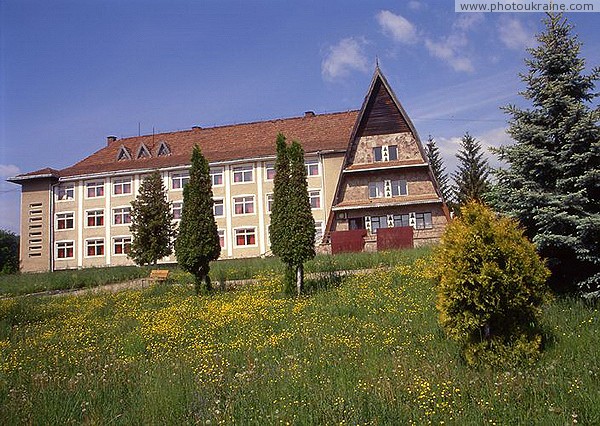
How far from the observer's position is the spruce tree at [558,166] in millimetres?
9695

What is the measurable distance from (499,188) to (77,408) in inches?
366

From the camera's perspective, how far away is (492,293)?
7.38 m

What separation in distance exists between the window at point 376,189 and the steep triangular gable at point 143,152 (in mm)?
23530

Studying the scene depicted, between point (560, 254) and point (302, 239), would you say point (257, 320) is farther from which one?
point (560, 254)

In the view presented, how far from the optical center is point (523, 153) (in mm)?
10547

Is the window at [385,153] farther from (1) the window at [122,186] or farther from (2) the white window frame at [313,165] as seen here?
(1) the window at [122,186]

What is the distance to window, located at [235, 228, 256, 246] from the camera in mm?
43688

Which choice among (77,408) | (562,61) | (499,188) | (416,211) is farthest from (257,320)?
(416,211)

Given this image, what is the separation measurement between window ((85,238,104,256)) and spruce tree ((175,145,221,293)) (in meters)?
30.6

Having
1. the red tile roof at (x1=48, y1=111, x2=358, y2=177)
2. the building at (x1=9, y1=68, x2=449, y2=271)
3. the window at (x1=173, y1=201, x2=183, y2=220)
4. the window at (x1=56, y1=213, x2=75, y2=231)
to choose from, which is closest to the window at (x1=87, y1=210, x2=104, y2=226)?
the building at (x1=9, y1=68, x2=449, y2=271)

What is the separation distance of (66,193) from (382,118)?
102 feet

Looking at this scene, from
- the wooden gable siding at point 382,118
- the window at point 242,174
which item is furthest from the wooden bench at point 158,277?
the window at point 242,174

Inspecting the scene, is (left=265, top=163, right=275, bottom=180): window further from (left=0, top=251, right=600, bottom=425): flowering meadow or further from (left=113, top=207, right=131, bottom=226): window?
(left=0, top=251, right=600, bottom=425): flowering meadow

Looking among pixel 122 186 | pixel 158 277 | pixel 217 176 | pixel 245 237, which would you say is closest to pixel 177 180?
pixel 217 176
